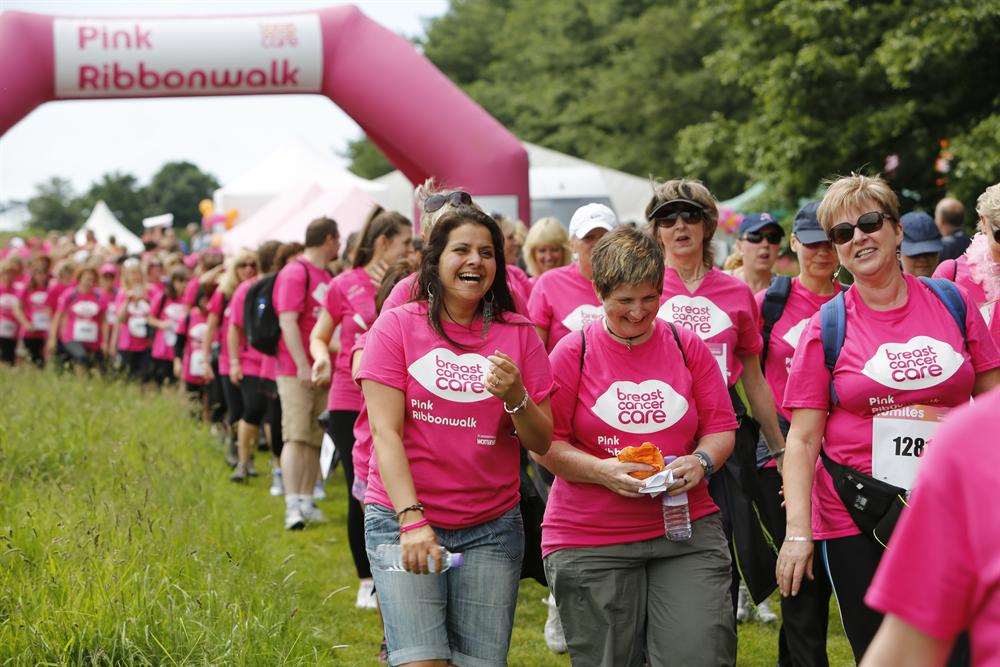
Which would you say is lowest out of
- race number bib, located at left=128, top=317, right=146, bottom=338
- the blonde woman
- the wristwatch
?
race number bib, located at left=128, top=317, right=146, bottom=338

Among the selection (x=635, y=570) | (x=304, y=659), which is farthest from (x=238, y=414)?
(x=635, y=570)

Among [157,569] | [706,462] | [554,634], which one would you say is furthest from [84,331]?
[706,462]

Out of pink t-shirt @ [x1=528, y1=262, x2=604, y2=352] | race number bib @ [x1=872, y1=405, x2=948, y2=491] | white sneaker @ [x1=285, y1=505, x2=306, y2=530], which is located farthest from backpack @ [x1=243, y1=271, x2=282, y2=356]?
race number bib @ [x1=872, y1=405, x2=948, y2=491]

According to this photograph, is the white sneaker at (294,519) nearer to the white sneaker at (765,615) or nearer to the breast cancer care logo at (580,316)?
the white sneaker at (765,615)

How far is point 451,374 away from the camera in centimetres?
389

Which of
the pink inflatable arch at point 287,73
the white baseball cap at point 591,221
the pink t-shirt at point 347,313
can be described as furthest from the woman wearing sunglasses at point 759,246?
the pink inflatable arch at point 287,73

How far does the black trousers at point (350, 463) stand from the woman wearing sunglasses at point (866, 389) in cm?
306

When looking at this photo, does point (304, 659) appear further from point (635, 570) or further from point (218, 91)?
point (218, 91)

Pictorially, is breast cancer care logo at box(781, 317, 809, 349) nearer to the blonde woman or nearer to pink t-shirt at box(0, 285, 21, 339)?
the blonde woman

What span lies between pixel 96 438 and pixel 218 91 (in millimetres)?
4651

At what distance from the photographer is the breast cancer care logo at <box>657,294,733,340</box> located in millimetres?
5191

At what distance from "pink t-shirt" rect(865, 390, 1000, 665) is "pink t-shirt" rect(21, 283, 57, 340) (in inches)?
735

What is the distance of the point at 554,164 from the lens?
30.6m

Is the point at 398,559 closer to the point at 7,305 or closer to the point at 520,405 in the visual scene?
the point at 520,405
